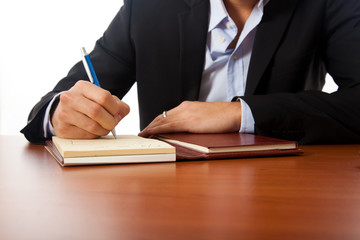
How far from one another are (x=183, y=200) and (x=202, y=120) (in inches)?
24.0

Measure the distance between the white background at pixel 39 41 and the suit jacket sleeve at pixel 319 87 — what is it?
236 cm

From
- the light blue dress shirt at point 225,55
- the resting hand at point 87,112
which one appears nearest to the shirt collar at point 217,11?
the light blue dress shirt at point 225,55

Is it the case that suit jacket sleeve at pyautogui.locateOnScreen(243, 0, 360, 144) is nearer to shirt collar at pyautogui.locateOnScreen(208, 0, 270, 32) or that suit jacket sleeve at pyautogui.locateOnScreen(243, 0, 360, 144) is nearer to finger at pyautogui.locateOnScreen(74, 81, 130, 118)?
shirt collar at pyautogui.locateOnScreen(208, 0, 270, 32)

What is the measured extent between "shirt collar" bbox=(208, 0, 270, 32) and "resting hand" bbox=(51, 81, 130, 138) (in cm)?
69

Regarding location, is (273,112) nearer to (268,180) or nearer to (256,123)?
(256,123)

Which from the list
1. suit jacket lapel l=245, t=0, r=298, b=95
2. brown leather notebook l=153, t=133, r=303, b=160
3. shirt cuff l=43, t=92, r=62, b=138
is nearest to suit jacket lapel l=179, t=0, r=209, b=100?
suit jacket lapel l=245, t=0, r=298, b=95

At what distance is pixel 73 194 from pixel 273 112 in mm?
681

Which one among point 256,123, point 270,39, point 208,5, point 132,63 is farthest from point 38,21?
point 256,123

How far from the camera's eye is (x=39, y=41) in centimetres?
364

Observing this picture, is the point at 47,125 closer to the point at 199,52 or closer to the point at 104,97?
the point at 104,97

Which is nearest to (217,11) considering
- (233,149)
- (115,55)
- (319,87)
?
(115,55)

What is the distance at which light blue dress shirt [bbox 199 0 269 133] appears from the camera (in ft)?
4.83

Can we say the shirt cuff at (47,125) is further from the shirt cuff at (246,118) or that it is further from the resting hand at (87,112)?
the shirt cuff at (246,118)

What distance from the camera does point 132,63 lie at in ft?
5.53
